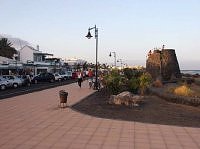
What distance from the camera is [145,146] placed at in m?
10.1

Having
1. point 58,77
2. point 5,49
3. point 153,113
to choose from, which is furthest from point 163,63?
point 5,49

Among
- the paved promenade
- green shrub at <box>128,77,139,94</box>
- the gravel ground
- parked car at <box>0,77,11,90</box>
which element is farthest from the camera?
parked car at <box>0,77,11,90</box>

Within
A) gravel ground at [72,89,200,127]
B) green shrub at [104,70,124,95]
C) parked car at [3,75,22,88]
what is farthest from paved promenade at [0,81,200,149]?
parked car at [3,75,22,88]

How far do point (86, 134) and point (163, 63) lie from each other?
34.9 metres

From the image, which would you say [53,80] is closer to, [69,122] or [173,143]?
[69,122]

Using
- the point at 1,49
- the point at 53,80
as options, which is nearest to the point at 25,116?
the point at 53,80

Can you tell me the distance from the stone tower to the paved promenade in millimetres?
31014

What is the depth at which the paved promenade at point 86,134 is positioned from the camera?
33.3ft

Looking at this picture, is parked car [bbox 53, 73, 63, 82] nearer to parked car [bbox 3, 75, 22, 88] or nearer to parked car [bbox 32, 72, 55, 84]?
parked car [bbox 32, 72, 55, 84]

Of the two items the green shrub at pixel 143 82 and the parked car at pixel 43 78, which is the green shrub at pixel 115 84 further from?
the parked car at pixel 43 78

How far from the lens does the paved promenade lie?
10.2m

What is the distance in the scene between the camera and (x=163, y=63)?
4547 centimetres

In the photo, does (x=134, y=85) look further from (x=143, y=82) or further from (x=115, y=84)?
(x=115, y=84)

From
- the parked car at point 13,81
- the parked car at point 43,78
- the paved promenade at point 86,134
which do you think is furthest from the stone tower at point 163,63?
the paved promenade at point 86,134
